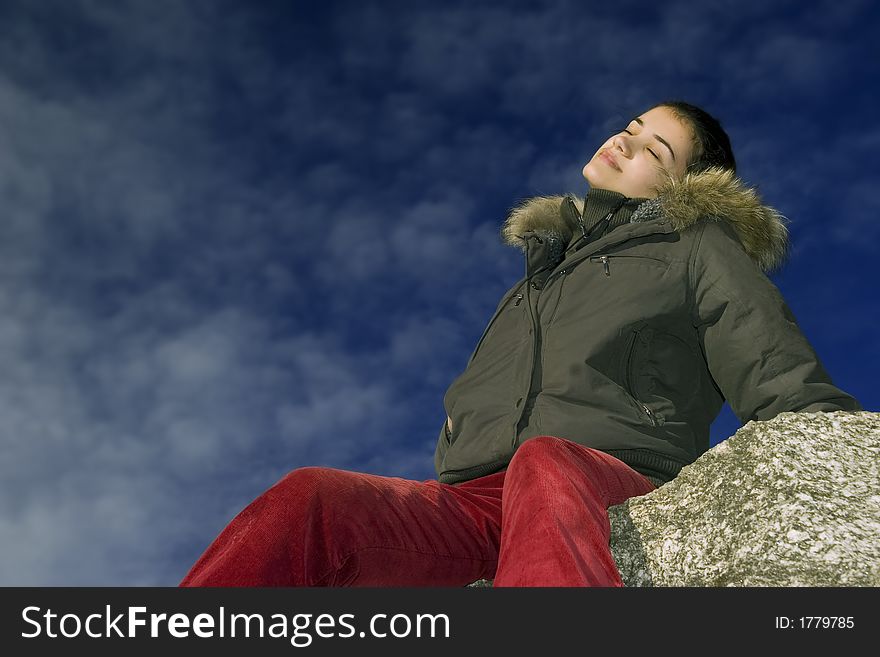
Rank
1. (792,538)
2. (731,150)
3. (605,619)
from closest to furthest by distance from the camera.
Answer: (605,619) < (792,538) < (731,150)

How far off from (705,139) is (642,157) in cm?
48

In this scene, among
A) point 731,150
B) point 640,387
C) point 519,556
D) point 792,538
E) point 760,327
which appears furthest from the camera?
point 731,150

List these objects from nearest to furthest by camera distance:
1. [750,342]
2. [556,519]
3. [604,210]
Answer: [556,519] → [750,342] → [604,210]

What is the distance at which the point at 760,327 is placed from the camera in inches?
137

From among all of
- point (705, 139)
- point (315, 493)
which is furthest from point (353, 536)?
point (705, 139)

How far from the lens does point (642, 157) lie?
4.82 meters

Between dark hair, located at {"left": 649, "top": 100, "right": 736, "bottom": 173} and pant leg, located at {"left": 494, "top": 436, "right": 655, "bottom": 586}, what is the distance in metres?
2.54

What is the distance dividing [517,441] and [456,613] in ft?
5.41

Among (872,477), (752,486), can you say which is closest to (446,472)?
(752,486)

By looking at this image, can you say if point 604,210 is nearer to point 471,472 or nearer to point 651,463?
point 651,463

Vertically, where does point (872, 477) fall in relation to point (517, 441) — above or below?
below

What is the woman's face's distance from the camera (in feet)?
15.5

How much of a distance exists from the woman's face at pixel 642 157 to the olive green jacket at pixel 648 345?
0.25 metres

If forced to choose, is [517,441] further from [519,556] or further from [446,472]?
[519,556]
